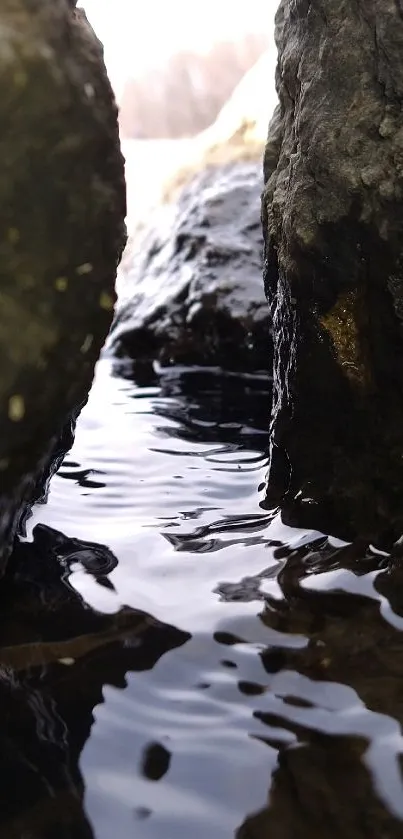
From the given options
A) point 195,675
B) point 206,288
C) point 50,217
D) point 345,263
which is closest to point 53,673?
point 195,675

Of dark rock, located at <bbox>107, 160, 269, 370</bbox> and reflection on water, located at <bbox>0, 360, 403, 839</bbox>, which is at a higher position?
dark rock, located at <bbox>107, 160, 269, 370</bbox>

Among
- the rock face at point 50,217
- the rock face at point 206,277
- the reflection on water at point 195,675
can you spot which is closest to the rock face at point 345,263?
the reflection on water at point 195,675

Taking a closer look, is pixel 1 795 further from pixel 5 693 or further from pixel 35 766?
pixel 5 693

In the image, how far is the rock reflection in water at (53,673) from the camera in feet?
3.48

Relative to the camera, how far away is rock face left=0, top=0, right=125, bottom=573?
4.21 ft

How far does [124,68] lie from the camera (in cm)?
1241

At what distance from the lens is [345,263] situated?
1.79 metres

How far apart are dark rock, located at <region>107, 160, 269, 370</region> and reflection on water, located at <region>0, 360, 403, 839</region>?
7.62 ft

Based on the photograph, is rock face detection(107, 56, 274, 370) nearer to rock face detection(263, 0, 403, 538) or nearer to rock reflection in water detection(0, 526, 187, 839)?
rock face detection(263, 0, 403, 538)

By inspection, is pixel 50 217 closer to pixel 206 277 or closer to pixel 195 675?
pixel 195 675

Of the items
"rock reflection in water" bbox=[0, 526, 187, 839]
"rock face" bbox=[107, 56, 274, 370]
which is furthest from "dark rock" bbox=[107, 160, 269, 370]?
"rock reflection in water" bbox=[0, 526, 187, 839]

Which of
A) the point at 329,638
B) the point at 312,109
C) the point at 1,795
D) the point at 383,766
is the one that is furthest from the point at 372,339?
the point at 1,795

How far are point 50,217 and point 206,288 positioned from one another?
336 centimetres

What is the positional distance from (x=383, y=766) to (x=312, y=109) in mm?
1472
